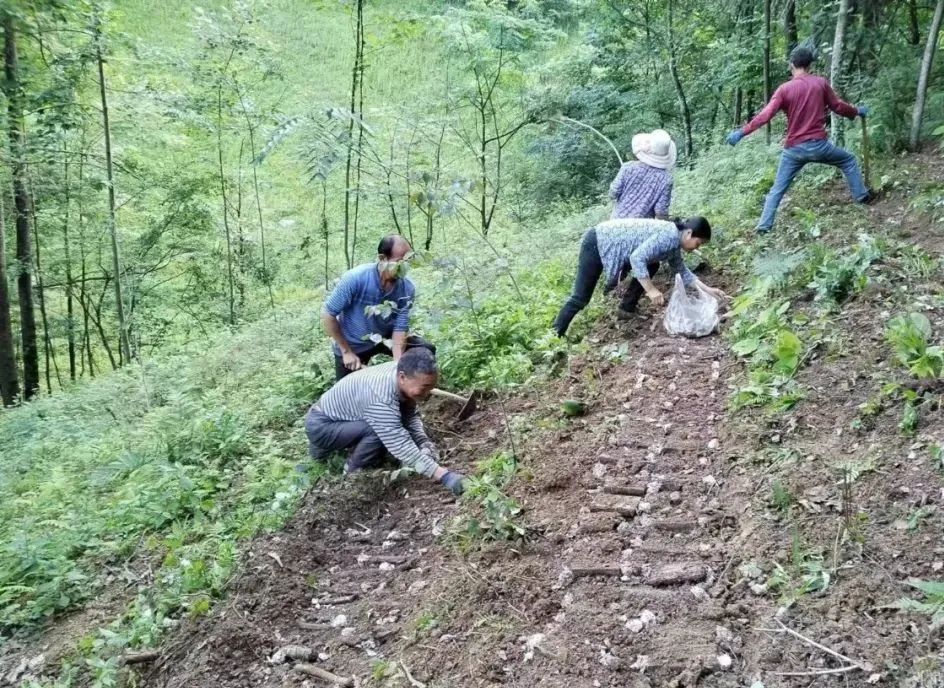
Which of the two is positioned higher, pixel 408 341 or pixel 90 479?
pixel 408 341

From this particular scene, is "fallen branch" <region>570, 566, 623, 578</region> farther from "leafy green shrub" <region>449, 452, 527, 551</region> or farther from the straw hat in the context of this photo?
the straw hat

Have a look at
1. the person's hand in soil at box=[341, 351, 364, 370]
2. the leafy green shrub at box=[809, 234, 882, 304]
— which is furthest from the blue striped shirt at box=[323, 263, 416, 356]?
the leafy green shrub at box=[809, 234, 882, 304]

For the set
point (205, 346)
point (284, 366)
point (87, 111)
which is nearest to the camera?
point (284, 366)

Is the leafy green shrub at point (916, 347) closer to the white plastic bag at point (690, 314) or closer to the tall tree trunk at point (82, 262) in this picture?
the white plastic bag at point (690, 314)

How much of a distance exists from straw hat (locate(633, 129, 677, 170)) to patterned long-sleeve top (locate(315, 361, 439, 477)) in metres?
3.10

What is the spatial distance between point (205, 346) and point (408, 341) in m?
7.87

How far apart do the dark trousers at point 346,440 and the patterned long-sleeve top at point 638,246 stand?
2.37 m

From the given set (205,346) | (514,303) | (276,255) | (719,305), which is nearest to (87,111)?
(205,346)

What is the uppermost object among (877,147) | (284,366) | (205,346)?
(877,147)

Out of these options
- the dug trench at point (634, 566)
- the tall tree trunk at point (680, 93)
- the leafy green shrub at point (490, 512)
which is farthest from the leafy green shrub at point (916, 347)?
the tall tree trunk at point (680, 93)

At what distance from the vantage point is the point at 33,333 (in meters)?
12.8

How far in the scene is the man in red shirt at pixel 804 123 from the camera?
21.3ft

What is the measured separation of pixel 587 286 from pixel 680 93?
29.2ft

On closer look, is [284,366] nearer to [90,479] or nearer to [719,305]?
[90,479]
